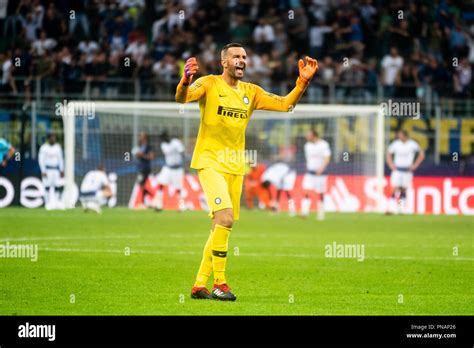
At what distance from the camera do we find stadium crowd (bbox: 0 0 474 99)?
3169 centimetres

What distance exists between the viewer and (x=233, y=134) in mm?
11938

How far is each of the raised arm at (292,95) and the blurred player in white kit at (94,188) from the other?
16123 mm

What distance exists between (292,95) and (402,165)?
1792 centimetres

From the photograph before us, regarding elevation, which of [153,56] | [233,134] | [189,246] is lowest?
[189,246]

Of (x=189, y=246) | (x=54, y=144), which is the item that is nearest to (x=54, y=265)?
(x=189, y=246)

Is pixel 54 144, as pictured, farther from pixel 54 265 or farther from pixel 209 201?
pixel 209 201

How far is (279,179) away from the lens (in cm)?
3036

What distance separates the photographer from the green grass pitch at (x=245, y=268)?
11.2 metres

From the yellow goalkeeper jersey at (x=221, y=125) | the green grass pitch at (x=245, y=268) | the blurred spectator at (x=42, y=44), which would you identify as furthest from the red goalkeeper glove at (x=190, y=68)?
the blurred spectator at (x=42, y=44)

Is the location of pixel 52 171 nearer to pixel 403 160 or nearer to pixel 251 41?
pixel 251 41

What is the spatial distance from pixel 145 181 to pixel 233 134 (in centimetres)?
1805

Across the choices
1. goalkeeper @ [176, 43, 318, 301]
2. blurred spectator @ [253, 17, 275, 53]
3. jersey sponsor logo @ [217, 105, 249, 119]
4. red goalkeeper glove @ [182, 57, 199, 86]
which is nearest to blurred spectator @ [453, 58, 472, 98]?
blurred spectator @ [253, 17, 275, 53]

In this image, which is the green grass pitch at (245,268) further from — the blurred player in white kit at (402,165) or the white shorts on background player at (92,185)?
the blurred player in white kit at (402,165)

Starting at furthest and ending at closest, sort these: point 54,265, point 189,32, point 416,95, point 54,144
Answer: point 189,32 < point 416,95 < point 54,144 < point 54,265
